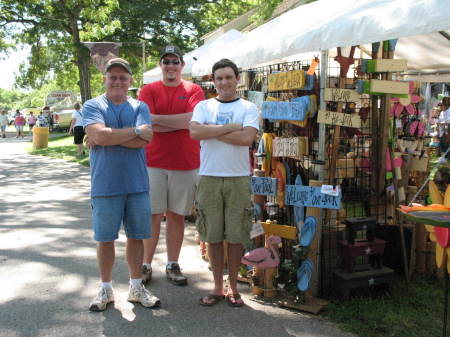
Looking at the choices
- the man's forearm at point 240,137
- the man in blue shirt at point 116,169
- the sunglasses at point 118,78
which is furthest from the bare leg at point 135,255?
the sunglasses at point 118,78

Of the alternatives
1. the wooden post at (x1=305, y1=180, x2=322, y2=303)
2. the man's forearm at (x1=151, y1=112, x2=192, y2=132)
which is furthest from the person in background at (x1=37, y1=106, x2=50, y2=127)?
the wooden post at (x1=305, y1=180, x2=322, y2=303)

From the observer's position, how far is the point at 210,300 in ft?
12.2

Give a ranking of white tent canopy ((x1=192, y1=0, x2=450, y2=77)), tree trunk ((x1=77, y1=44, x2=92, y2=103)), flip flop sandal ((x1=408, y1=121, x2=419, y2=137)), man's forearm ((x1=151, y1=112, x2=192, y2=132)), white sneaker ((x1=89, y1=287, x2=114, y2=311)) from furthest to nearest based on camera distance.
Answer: tree trunk ((x1=77, y1=44, x2=92, y2=103)), flip flop sandal ((x1=408, y1=121, x2=419, y2=137)), man's forearm ((x1=151, y1=112, x2=192, y2=132)), white sneaker ((x1=89, y1=287, x2=114, y2=311)), white tent canopy ((x1=192, y1=0, x2=450, y2=77))

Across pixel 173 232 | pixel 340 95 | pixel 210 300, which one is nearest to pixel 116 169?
pixel 173 232

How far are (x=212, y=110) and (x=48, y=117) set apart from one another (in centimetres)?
3021

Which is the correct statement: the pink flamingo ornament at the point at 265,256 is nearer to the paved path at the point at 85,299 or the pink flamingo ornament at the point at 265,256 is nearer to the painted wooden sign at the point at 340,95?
the paved path at the point at 85,299

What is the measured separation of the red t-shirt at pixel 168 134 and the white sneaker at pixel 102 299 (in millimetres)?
1181

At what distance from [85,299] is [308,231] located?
1.99 meters

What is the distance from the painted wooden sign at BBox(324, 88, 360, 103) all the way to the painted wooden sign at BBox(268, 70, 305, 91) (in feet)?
0.84

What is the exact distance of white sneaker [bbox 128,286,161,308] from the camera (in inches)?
144

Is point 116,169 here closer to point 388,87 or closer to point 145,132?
point 145,132

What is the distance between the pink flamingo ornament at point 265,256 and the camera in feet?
12.7

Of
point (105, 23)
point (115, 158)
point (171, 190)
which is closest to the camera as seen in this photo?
point (115, 158)

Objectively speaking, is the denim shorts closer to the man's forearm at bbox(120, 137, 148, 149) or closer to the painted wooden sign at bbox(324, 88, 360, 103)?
the man's forearm at bbox(120, 137, 148, 149)
